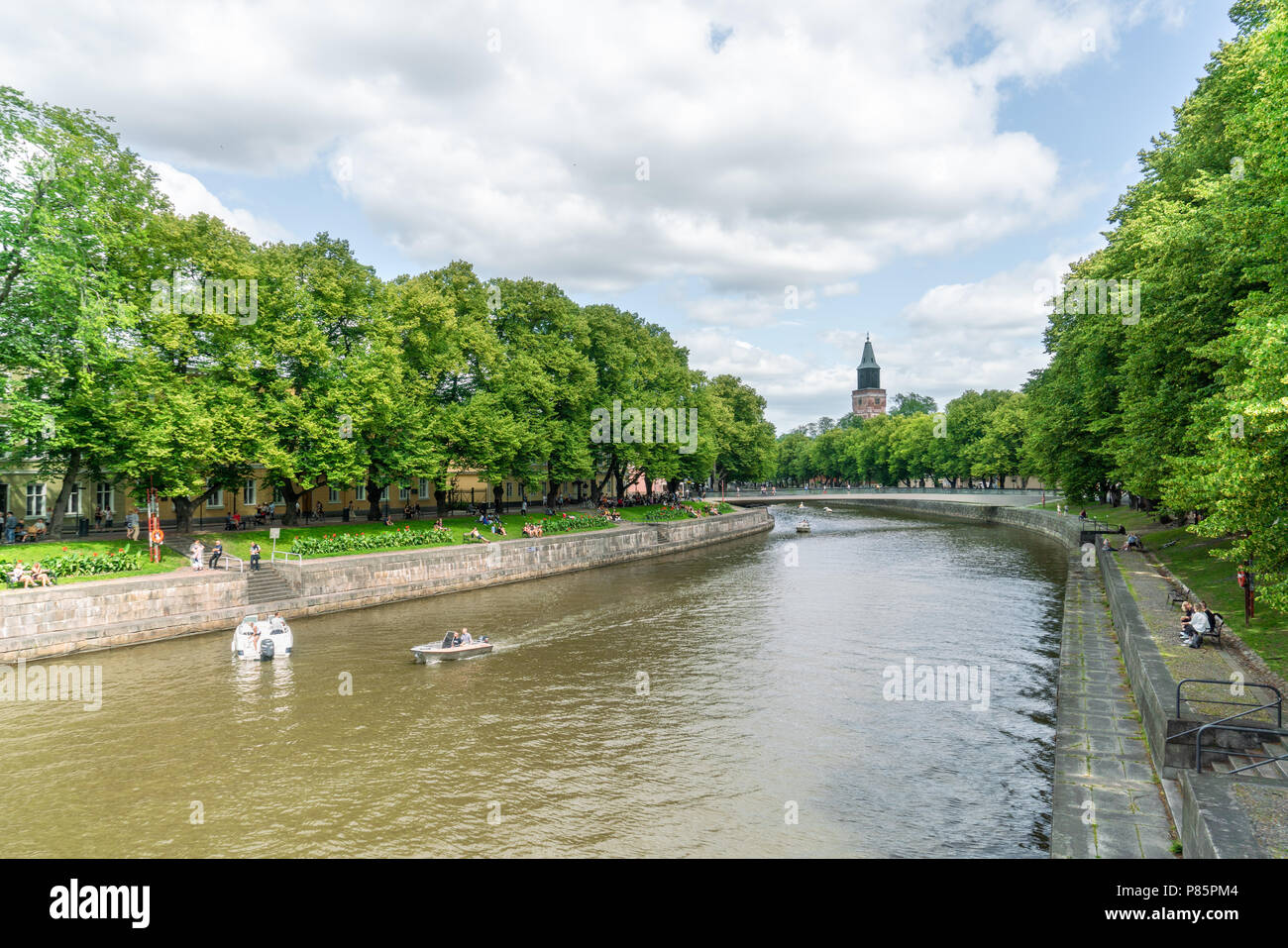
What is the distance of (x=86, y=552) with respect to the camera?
102 ft


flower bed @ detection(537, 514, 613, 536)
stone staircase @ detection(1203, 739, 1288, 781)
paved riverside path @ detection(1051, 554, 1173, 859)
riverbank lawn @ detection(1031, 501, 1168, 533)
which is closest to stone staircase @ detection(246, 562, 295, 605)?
flower bed @ detection(537, 514, 613, 536)

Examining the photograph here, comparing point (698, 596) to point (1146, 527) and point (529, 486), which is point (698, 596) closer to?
point (529, 486)

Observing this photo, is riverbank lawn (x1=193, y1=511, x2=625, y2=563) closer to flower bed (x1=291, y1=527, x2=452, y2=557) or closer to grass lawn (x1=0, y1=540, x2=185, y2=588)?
flower bed (x1=291, y1=527, x2=452, y2=557)

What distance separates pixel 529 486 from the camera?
187 feet

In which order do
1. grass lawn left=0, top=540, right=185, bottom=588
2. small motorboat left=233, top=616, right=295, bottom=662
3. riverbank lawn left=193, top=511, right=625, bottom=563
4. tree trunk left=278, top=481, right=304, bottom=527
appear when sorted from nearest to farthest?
small motorboat left=233, top=616, right=295, bottom=662 → grass lawn left=0, top=540, right=185, bottom=588 → riverbank lawn left=193, top=511, right=625, bottom=563 → tree trunk left=278, top=481, right=304, bottom=527

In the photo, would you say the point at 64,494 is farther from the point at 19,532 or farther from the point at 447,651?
the point at 447,651

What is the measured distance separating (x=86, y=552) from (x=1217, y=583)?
154 ft

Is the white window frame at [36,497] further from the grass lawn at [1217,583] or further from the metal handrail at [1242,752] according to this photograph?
the grass lawn at [1217,583]

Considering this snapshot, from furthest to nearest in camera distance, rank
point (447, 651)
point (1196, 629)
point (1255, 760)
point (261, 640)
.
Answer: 1. point (261, 640)
2. point (447, 651)
3. point (1196, 629)
4. point (1255, 760)

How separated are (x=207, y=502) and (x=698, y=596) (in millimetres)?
35196

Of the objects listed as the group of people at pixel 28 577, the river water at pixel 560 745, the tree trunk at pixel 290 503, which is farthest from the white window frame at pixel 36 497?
the river water at pixel 560 745

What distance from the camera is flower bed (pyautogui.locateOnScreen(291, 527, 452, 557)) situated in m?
38.8

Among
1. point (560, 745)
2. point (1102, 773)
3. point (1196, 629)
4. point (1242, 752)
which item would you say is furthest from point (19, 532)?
point (1196, 629)

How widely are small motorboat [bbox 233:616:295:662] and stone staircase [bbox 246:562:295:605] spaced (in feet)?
21.0
